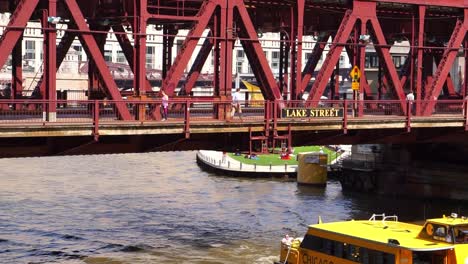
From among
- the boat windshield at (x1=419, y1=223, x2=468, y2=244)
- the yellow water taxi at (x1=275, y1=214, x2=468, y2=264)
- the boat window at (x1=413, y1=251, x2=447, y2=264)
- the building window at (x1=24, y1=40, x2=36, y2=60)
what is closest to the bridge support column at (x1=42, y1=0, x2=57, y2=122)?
the yellow water taxi at (x1=275, y1=214, x2=468, y2=264)

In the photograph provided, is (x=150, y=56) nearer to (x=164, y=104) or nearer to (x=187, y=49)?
(x=187, y=49)

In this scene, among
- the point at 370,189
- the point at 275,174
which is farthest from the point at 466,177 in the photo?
the point at 275,174

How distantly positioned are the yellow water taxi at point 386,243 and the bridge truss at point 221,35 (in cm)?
980

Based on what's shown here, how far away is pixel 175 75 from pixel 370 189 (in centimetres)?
3018

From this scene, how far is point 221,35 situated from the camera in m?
39.9

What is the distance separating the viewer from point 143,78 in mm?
38031

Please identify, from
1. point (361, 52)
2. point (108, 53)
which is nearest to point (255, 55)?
point (361, 52)

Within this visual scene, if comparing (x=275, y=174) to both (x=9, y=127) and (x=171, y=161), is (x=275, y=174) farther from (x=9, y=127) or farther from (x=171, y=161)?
(x=9, y=127)

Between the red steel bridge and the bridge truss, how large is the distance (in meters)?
0.05

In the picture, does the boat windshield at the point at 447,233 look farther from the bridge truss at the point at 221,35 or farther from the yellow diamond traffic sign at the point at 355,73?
the yellow diamond traffic sign at the point at 355,73

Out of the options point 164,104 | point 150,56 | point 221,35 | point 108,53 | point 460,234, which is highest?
point 108,53

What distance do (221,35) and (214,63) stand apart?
1.49 m

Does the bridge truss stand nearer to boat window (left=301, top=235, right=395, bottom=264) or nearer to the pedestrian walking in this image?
the pedestrian walking

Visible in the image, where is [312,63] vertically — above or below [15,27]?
below
